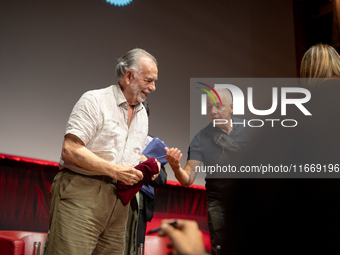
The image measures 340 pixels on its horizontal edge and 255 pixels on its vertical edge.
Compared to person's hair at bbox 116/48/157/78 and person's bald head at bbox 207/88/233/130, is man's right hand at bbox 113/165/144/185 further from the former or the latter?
person's bald head at bbox 207/88/233/130

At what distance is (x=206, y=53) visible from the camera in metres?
3.80

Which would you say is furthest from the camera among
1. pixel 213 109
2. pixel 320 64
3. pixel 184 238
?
pixel 213 109

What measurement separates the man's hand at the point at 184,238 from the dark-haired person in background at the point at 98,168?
1.06 metres

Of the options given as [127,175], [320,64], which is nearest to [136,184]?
[127,175]

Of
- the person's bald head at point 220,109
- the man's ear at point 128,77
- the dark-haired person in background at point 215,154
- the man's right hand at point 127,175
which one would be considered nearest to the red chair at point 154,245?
the dark-haired person in background at point 215,154

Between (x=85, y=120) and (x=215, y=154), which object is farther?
(x=215, y=154)

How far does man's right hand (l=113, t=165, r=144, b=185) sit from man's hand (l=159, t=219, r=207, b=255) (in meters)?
1.08

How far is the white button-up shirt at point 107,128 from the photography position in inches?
56.3

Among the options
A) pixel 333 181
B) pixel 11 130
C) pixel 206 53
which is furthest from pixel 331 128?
pixel 206 53

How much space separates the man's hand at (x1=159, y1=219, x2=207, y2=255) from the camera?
1.04 ft

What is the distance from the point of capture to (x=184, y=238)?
33cm

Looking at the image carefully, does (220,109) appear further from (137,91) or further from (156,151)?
(137,91)

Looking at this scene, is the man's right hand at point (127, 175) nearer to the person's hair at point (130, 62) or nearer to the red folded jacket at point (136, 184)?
the red folded jacket at point (136, 184)

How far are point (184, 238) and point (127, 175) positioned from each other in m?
1.11
